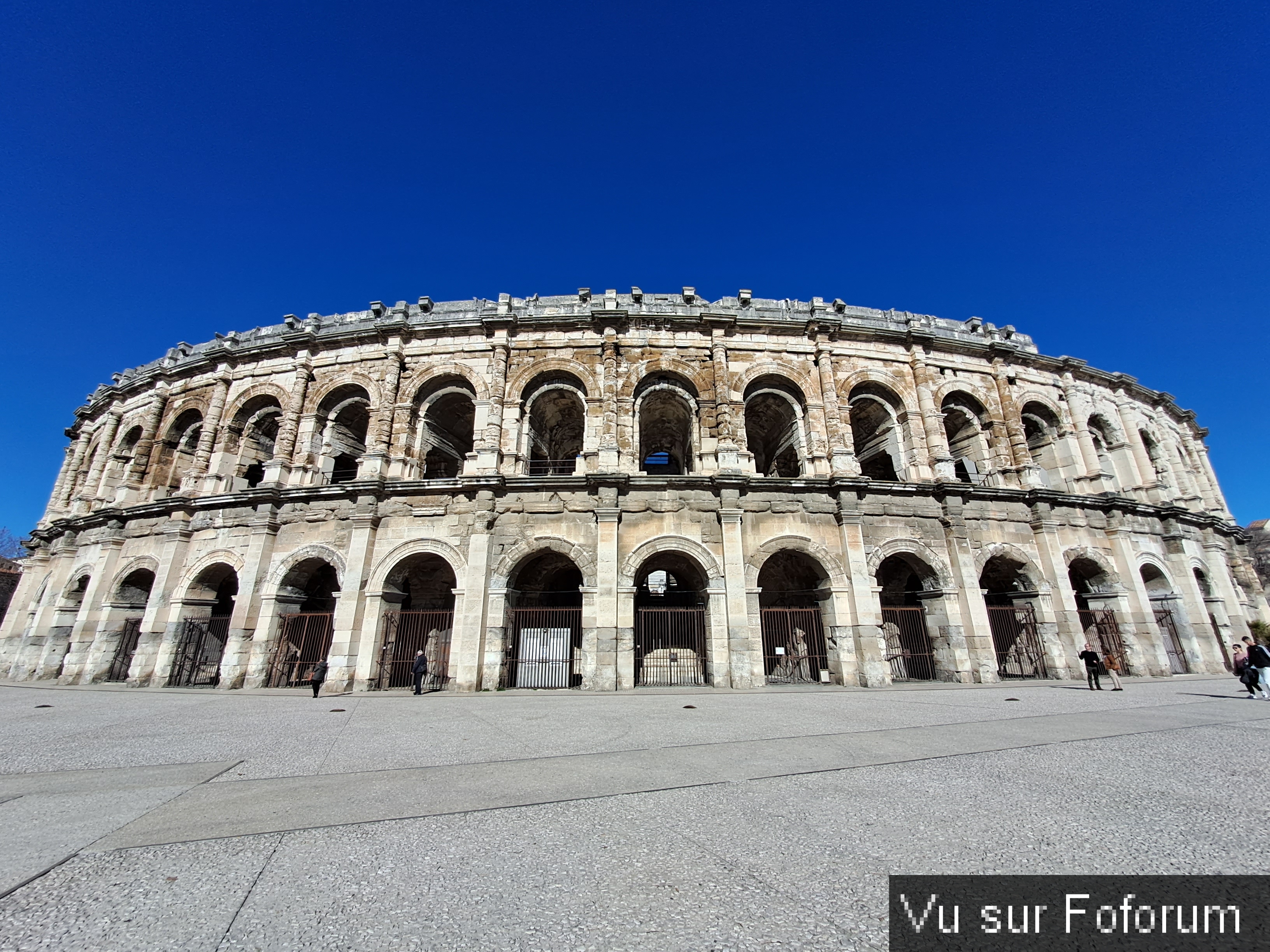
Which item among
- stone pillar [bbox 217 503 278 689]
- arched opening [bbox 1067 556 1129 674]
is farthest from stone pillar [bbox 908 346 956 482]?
stone pillar [bbox 217 503 278 689]

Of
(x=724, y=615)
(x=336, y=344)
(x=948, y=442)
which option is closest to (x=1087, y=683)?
(x=948, y=442)

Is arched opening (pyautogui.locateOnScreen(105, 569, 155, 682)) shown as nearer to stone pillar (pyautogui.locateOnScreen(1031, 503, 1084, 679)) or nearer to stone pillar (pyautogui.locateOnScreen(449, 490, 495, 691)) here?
stone pillar (pyautogui.locateOnScreen(449, 490, 495, 691))

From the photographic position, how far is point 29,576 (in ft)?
58.9

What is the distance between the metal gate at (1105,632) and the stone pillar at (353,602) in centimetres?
2046

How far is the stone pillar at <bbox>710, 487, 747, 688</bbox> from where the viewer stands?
40.2ft

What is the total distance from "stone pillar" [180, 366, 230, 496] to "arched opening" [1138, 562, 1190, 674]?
29864 millimetres

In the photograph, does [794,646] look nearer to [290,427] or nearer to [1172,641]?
[1172,641]

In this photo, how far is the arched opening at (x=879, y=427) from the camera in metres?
16.0

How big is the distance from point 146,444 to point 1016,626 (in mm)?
29931

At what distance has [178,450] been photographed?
1769 cm

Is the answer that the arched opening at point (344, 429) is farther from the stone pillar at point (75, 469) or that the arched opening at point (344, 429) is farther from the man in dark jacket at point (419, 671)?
the stone pillar at point (75, 469)

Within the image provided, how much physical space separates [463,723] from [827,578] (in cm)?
994

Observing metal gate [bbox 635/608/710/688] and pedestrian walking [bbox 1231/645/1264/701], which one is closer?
pedestrian walking [bbox 1231/645/1264/701]

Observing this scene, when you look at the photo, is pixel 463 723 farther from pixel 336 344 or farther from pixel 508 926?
pixel 336 344
